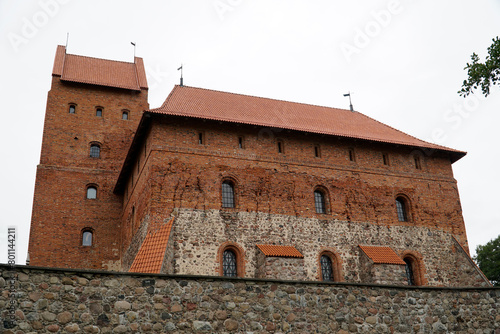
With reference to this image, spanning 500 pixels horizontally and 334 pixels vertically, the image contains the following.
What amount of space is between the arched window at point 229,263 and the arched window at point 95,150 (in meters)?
10.7

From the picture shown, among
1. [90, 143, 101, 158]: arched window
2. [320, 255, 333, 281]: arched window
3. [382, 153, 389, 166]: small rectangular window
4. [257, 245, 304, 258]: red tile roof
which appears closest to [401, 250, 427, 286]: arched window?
[320, 255, 333, 281]: arched window

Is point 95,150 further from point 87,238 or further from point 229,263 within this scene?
point 229,263

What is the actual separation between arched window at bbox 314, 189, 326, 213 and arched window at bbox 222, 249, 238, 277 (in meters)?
3.91

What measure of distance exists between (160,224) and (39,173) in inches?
388

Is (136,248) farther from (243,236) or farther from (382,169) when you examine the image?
(382,169)

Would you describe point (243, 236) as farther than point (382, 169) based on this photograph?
No

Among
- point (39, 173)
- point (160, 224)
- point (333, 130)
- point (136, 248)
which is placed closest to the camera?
point (160, 224)

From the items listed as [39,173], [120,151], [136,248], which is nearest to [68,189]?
[39,173]

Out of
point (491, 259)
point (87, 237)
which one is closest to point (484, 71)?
point (87, 237)

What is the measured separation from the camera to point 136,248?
18938 millimetres

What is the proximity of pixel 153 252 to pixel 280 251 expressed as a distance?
4.26 meters

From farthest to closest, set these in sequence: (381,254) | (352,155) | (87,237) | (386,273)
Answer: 1. (87,237)
2. (352,155)
3. (381,254)
4. (386,273)

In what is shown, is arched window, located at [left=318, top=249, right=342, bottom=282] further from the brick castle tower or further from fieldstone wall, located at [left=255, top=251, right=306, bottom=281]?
the brick castle tower

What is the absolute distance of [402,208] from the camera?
67.3ft
